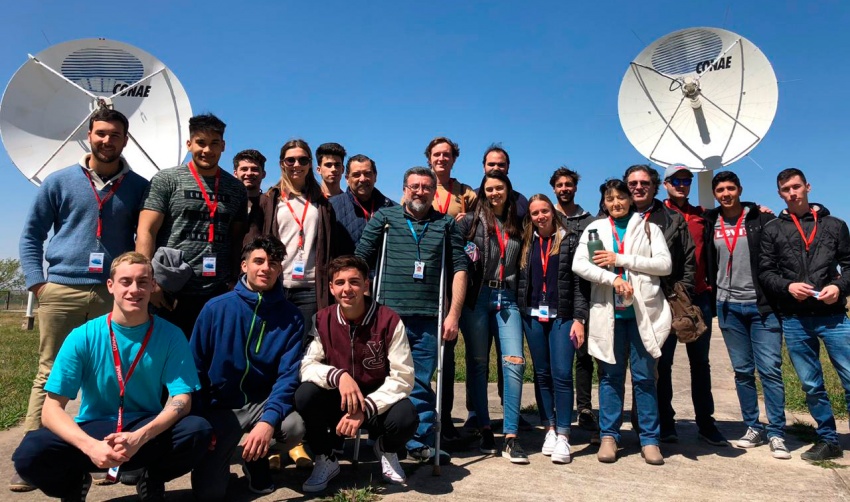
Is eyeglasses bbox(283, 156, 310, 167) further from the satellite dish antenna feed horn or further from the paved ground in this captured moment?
the satellite dish antenna feed horn

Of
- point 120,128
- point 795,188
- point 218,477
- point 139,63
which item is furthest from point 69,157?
point 795,188

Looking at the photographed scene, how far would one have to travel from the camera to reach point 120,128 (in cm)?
405

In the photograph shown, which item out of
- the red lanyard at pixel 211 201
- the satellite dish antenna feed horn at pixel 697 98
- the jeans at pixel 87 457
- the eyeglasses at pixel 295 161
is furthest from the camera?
the satellite dish antenna feed horn at pixel 697 98

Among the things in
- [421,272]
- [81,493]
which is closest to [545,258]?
[421,272]

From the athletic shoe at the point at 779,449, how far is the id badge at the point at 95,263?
5.69 meters

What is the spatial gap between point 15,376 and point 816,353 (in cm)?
1003

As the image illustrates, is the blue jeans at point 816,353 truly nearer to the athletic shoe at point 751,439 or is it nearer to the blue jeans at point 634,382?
the athletic shoe at point 751,439

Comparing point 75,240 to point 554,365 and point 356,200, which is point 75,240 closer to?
point 356,200

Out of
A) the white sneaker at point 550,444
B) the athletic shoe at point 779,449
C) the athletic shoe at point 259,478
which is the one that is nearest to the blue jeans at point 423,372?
the white sneaker at point 550,444

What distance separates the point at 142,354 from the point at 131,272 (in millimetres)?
497

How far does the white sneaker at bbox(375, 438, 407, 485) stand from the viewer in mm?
3789

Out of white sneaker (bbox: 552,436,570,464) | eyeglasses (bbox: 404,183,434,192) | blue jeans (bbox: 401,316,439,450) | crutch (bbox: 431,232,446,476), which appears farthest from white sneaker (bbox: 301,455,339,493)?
eyeglasses (bbox: 404,183,434,192)

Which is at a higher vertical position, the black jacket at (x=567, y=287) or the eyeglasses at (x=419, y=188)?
the eyeglasses at (x=419, y=188)

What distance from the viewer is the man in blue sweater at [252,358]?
142 inches
